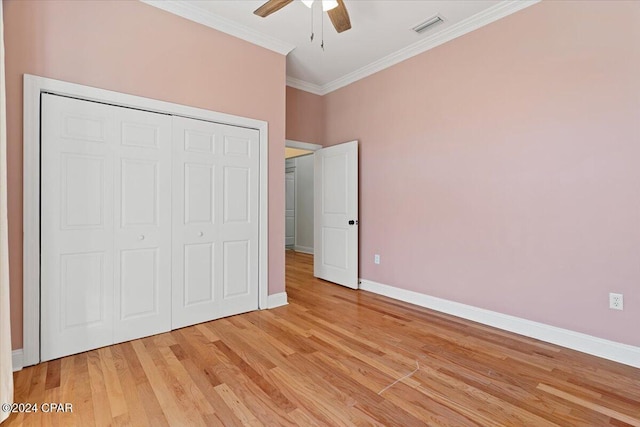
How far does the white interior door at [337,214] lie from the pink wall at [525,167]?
46 centimetres

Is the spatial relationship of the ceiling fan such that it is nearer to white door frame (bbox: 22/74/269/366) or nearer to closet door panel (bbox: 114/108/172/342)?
closet door panel (bbox: 114/108/172/342)

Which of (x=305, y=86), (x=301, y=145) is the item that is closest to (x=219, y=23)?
(x=305, y=86)

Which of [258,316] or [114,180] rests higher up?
[114,180]

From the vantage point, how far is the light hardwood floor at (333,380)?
1.69 meters

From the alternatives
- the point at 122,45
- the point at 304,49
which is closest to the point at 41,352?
the point at 122,45

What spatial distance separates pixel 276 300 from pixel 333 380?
5.21ft

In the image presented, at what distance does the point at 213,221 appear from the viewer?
10.1 ft

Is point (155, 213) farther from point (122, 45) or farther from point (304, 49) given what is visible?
point (304, 49)

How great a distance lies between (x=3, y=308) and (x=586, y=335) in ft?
13.0

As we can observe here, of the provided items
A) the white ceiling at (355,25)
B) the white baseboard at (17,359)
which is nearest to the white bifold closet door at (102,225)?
the white baseboard at (17,359)

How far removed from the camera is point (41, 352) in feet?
7.35

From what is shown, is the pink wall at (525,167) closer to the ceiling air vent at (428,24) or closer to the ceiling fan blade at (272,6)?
the ceiling air vent at (428,24)

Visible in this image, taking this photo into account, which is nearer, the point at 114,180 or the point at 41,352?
the point at 41,352

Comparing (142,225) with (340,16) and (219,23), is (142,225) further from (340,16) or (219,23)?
(340,16)
